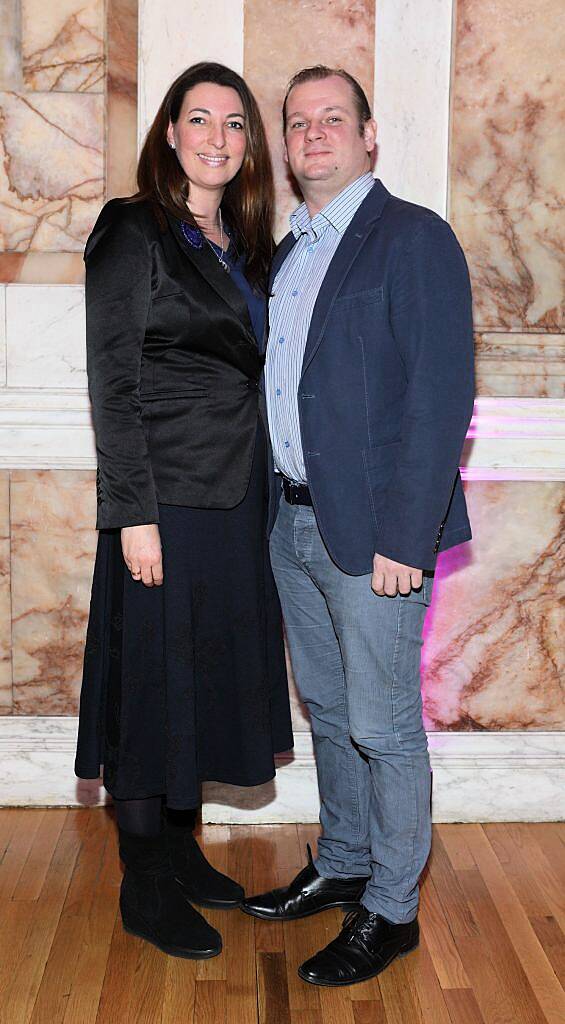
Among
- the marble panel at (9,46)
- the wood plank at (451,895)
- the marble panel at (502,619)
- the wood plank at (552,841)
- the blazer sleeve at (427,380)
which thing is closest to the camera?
the blazer sleeve at (427,380)

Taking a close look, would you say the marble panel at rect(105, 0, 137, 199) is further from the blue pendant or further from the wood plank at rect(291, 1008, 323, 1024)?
the wood plank at rect(291, 1008, 323, 1024)

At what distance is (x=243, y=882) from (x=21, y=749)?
823 millimetres

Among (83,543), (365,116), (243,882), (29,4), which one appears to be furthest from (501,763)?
(29,4)

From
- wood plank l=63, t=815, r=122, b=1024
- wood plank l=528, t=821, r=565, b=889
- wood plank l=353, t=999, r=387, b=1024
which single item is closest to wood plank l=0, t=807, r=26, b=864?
wood plank l=63, t=815, r=122, b=1024

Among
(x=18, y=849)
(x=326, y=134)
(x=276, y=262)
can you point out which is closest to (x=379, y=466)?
(x=276, y=262)

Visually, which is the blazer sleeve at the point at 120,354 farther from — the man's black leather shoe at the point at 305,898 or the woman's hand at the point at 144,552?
the man's black leather shoe at the point at 305,898

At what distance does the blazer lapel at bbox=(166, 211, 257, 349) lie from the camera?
2.32m

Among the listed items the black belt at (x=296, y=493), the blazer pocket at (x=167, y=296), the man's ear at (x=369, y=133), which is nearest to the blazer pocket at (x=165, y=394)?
the blazer pocket at (x=167, y=296)

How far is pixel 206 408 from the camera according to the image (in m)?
2.32

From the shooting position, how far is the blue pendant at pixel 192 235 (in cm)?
235

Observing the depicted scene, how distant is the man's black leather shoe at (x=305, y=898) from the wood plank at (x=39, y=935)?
0.46 meters

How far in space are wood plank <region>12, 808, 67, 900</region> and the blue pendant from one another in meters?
1.61

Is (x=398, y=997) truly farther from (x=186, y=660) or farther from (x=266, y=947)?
(x=186, y=660)

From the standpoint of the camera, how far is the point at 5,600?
10.4 ft
